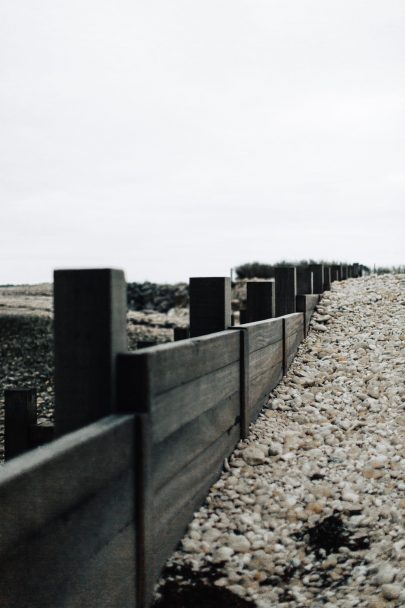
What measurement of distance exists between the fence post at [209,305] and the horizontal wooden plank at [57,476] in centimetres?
230

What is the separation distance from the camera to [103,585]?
2566mm

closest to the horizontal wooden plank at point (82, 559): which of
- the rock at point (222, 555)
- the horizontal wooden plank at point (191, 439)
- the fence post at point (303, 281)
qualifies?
the horizontal wooden plank at point (191, 439)

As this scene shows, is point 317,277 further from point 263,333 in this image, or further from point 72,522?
point 72,522

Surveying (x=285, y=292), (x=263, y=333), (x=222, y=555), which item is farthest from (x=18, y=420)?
(x=285, y=292)

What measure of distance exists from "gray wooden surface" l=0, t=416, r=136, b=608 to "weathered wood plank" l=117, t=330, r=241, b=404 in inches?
6.5

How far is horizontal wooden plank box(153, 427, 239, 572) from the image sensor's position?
3.44 m

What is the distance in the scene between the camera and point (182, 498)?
3855 mm

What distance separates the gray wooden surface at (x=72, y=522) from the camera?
6.22ft

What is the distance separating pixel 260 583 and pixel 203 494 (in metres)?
0.90

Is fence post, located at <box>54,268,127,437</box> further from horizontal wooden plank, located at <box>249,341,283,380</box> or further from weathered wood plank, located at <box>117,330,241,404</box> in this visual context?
horizontal wooden plank, located at <box>249,341,283,380</box>

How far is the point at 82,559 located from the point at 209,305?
294 centimetres

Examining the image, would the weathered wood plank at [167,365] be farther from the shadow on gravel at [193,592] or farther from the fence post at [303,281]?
the fence post at [303,281]

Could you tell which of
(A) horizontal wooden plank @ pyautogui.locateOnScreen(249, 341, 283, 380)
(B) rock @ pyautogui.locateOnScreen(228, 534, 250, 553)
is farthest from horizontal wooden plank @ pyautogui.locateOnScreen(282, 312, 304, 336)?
(B) rock @ pyautogui.locateOnScreen(228, 534, 250, 553)

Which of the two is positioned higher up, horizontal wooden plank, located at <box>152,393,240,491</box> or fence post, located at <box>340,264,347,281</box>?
fence post, located at <box>340,264,347,281</box>
